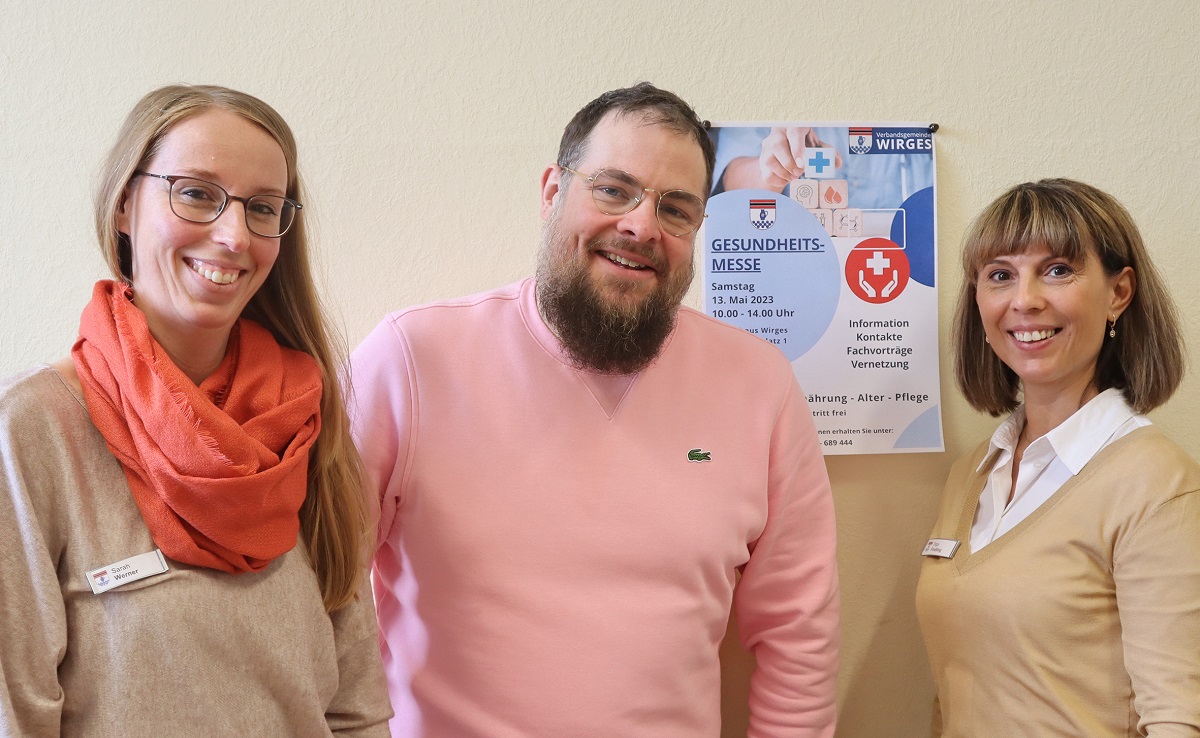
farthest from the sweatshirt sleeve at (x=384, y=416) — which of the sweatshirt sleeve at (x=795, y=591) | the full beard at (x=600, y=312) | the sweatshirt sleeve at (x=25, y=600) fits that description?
the sweatshirt sleeve at (x=795, y=591)

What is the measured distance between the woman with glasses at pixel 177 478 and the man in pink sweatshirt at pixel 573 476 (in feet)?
0.81

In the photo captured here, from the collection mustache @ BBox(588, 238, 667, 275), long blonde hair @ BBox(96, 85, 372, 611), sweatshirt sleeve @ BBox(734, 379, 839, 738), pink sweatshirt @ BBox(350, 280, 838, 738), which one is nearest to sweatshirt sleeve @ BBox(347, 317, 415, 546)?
pink sweatshirt @ BBox(350, 280, 838, 738)

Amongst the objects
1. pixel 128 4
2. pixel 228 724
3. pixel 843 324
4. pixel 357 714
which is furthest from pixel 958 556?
pixel 128 4

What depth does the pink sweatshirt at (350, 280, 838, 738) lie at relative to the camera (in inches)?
61.2

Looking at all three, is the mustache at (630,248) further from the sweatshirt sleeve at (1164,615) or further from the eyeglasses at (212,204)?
the sweatshirt sleeve at (1164,615)

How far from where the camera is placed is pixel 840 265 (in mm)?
2014

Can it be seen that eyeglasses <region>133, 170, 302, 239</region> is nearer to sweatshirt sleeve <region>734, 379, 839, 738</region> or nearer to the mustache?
the mustache

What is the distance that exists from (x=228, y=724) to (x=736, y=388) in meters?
1.04

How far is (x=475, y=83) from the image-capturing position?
191cm

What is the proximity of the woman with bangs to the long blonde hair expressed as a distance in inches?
46.2

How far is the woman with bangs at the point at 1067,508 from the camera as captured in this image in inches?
62.3

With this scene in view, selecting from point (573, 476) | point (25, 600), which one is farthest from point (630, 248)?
point (25, 600)

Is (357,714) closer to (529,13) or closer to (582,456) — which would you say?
(582,456)

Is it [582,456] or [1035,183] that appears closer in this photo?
[582,456]
